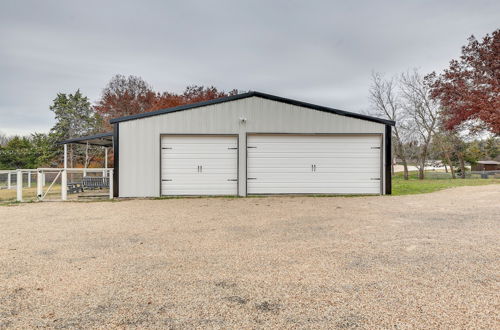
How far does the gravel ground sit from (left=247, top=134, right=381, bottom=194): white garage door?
4.01 m

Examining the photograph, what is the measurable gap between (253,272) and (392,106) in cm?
2502

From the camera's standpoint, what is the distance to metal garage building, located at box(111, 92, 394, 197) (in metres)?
9.82

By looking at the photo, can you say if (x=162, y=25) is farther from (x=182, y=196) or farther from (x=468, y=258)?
(x=468, y=258)

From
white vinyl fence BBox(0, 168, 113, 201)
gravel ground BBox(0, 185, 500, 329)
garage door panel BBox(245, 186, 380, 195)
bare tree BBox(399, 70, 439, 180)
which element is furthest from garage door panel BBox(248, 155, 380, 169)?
bare tree BBox(399, 70, 439, 180)

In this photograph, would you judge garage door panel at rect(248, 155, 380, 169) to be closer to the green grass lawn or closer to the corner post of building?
the green grass lawn

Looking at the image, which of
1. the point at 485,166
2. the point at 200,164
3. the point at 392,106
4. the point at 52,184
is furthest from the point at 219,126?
the point at 485,166

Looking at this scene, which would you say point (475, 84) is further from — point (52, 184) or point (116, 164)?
point (52, 184)

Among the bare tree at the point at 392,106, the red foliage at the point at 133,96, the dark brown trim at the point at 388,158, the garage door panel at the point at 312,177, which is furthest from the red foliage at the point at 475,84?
the red foliage at the point at 133,96

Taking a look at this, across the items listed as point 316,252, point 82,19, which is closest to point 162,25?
point 82,19

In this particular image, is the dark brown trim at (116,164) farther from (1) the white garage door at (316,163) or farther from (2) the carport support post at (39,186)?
(1) the white garage door at (316,163)

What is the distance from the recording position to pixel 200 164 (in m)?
9.98

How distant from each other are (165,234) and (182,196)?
17.1 ft

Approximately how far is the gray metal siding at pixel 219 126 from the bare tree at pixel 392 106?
15990 mm

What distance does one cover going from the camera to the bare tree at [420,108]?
2259cm
